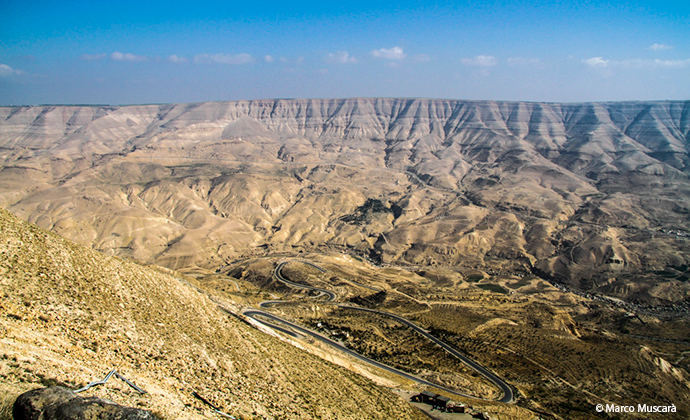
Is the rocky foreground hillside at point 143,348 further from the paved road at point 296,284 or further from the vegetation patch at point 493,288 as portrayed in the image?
the vegetation patch at point 493,288

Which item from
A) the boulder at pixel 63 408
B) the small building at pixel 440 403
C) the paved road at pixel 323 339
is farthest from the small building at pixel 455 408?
the boulder at pixel 63 408

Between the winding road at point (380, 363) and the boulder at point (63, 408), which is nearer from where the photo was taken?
the boulder at point (63, 408)

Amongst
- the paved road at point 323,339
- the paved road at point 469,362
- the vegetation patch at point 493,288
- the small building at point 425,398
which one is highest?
the small building at point 425,398

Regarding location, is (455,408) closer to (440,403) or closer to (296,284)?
(440,403)

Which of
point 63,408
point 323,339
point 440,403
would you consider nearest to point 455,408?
point 440,403

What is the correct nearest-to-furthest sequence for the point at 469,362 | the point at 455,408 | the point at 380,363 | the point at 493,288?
the point at 455,408 → the point at 380,363 → the point at 469,362 → the point at 493,288

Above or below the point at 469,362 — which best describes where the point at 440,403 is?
above

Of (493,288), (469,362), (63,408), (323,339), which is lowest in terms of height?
(493,288)

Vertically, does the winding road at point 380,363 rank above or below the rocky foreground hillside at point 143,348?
below
